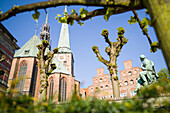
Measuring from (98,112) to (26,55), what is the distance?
28567 mm

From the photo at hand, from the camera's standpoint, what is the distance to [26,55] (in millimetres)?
27875

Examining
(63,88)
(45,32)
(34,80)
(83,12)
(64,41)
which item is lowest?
(83,12)

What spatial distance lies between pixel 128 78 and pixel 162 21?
1242 inches

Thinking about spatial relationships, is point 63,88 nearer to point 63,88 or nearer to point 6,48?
point 63,88

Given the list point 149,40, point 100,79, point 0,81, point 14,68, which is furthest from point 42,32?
point 149,40

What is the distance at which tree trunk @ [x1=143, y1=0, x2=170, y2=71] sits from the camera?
1.65 m

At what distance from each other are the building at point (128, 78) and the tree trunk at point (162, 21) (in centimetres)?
3100

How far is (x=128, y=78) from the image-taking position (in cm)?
3158

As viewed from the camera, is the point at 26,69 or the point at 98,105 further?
the point at 26,69

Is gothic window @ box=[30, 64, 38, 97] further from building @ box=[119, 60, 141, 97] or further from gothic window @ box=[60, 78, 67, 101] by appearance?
building @ box=[119, 60, 141, 97]

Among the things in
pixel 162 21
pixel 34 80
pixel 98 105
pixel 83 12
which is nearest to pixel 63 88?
pixel 34 80

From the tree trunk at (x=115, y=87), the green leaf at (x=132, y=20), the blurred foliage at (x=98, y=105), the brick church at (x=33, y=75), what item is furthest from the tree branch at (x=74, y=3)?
the brick church at (x=33, y=75)

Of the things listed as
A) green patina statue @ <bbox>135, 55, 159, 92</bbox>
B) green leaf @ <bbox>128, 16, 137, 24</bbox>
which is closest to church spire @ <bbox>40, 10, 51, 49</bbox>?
green patina statue @ <bbox>135, 55, 159, 92</bbox>

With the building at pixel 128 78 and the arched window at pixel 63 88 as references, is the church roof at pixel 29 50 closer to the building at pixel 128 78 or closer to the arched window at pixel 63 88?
the arched window at pixel 63 88
